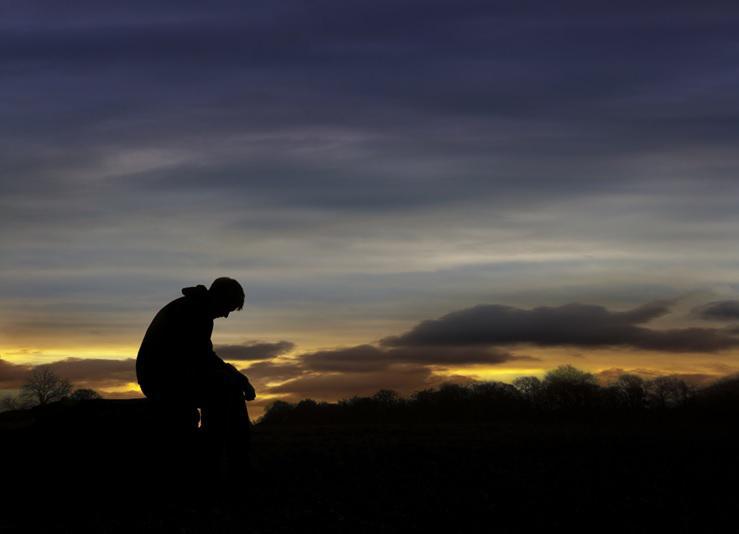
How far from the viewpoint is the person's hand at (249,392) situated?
13000mm

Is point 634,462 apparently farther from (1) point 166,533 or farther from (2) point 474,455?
(1) point 166,533

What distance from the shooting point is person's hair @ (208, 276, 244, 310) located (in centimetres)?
1277

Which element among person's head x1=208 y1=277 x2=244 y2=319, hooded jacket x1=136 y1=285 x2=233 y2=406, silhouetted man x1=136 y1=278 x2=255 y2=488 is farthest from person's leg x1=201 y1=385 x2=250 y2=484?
person's head x1=208 y1=277 x2=244 y2=319

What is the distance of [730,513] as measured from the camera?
11172 mm

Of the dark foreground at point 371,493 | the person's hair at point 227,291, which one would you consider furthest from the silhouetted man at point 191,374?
the dark foreground at point 371,493

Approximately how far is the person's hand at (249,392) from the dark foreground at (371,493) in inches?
45.4

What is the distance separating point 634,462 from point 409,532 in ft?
25.8

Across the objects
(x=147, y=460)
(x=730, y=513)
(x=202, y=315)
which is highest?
(x=202, y=315)

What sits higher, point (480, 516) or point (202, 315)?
point (202, 315)

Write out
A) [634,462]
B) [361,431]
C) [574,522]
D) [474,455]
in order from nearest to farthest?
[574,522] → [634,462] → [474,455] → [361,431]

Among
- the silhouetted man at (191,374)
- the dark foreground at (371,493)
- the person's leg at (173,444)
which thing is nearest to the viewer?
the dark foreground at (371,493)

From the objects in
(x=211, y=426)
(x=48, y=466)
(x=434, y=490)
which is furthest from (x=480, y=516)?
(x=48, y=466)

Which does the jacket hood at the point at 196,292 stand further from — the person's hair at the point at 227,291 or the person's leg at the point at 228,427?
the person's leg at the point at 228,427

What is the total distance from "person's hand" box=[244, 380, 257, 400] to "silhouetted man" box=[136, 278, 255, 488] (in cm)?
6
